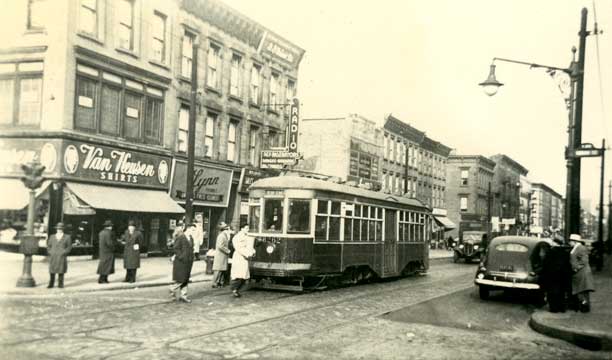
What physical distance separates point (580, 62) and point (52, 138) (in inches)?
631

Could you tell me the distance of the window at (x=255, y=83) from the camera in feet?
108

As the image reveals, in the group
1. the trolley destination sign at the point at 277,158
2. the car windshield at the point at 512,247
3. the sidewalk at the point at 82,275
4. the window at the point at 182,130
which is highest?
the window at the point at 182,130

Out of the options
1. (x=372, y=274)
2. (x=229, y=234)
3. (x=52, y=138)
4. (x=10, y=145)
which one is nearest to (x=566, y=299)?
(x=372, y=274)

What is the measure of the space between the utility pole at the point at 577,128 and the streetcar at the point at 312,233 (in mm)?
5586

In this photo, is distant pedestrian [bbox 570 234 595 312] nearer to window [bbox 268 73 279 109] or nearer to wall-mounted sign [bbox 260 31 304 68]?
wall-mounted sign [bbox 260 31 304 68]

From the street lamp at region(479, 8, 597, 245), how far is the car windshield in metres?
1.31

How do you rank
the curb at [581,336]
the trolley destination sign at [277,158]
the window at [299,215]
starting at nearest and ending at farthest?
the curb at [581,336], the window at [299,215], the trolley destination sign at [277,158]

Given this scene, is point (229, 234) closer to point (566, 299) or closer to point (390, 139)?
point (566, 299)

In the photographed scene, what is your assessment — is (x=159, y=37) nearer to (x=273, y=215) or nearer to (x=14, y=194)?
(x=14, y=194)

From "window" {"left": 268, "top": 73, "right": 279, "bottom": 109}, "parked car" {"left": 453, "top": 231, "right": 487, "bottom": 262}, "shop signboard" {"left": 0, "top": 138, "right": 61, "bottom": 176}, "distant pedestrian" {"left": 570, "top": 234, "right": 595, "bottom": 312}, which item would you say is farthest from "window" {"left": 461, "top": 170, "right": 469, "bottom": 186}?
"distant pedestrian" {"left": 570, "top": 234, "right": 595, "bottom": 312}

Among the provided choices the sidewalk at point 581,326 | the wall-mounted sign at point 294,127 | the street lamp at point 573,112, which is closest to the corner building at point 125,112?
the wall-mounted sign at point 294,127

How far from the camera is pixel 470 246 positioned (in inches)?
1395

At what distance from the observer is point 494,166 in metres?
81.5

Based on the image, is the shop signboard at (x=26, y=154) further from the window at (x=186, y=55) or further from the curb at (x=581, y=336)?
the curb at (x=581, y=336)
